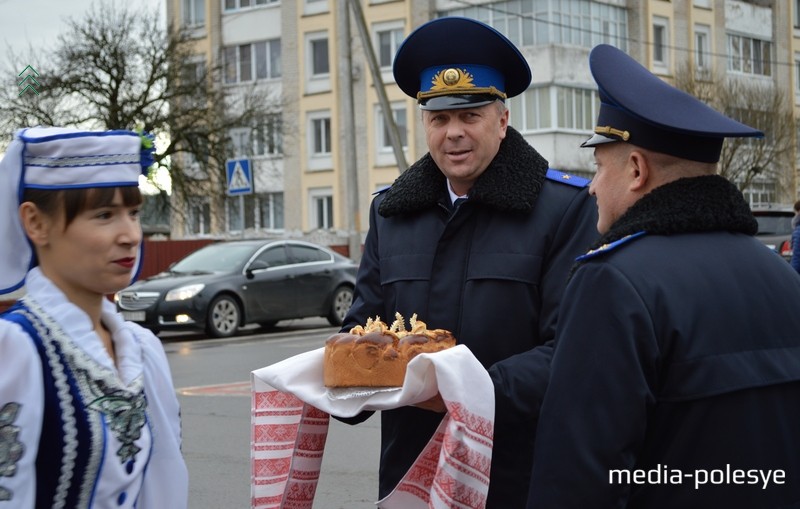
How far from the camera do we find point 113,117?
35.1 meters

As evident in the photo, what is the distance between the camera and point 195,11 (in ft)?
179

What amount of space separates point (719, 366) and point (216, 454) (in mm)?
6771

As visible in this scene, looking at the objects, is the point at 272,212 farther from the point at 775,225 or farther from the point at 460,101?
the point at 460,101

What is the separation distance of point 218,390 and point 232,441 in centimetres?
311

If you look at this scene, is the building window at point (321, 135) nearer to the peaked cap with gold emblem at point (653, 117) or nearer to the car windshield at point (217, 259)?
the car windshield at point (217, 259)

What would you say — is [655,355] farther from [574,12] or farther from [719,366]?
[574,12]

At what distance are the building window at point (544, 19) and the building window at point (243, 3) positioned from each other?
950 cm

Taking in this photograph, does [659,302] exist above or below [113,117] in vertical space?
below

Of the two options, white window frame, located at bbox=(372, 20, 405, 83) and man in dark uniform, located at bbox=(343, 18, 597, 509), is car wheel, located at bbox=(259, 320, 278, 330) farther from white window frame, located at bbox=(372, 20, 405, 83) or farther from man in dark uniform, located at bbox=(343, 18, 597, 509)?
white window frame, located at bbox=(372, 20, 405, 83)

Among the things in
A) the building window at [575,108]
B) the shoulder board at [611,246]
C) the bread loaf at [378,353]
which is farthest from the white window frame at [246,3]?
the shoulder board at [611,246]

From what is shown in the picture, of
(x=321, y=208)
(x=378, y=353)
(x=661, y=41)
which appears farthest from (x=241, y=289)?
(x=661, y=41)

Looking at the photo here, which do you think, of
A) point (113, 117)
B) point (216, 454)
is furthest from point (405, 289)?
point (113, 117)

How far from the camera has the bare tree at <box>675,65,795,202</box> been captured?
45562 mm

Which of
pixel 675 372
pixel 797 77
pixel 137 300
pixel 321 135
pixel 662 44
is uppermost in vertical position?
pixel 662 44
